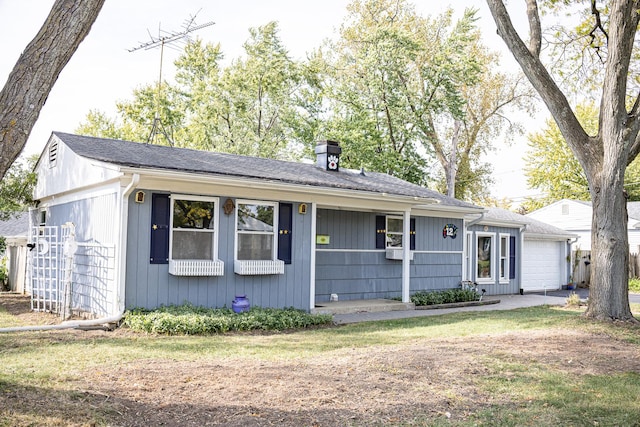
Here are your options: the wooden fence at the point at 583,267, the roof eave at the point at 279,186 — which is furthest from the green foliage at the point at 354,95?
the roof eave at the point at 279,186

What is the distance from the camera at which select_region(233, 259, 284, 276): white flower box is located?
33.7 ft

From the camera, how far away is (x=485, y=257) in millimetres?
17625

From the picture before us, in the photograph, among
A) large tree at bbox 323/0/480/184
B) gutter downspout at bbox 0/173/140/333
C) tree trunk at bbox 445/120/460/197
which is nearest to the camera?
gutter downspout at bbox 0/173/140/333

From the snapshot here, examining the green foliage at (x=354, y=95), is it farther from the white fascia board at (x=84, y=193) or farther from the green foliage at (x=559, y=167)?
the white fascia board at (x=84, y=193)

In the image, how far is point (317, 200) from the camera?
1154cm

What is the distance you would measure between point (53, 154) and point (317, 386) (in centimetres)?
988

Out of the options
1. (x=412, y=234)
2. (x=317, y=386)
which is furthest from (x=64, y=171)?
(x=317, y=386)

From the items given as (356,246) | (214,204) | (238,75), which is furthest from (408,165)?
(214,204)

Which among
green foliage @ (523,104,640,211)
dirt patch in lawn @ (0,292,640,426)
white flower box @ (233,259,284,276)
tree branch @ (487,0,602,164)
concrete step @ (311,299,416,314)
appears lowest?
concrete step @ (311,299,416,314)

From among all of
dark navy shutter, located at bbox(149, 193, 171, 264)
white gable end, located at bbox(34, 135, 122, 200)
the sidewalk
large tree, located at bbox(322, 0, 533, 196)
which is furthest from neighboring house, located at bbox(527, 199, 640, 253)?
white gable end, located at bbox(34, 135, 122, 200)

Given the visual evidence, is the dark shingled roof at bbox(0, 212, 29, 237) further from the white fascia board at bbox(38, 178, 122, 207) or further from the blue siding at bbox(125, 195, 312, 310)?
the blue siding at bbox(125, 195, 312, 310)

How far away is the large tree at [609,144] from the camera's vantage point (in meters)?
9.07

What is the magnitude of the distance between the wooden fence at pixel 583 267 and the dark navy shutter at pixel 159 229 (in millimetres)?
17551

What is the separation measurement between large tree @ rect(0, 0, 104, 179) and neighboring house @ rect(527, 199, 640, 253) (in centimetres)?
2401
